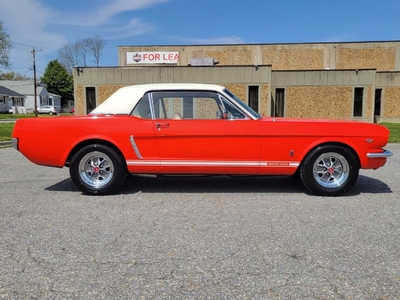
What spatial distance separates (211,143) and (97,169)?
1.76 meters

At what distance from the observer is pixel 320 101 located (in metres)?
23.0

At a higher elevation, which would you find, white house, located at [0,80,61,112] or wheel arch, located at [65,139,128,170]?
white house, located at [0,80,61,112]

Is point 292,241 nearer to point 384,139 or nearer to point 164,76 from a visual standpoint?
point 384,139

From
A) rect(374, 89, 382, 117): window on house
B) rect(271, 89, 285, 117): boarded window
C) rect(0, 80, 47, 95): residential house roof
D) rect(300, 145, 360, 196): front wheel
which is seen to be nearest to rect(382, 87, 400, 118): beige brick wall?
rect(374, 89, 382, 117): window on house

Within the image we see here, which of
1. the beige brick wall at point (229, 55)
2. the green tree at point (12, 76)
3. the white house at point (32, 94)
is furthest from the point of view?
the green tree at point (12, 76)

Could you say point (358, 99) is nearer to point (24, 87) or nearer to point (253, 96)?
point (253, 96)

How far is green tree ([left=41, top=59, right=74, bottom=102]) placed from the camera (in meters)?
68.9

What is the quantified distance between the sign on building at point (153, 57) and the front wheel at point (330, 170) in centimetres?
3097

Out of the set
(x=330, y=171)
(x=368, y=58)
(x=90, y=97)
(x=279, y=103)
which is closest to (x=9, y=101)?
(x=90, y=97)

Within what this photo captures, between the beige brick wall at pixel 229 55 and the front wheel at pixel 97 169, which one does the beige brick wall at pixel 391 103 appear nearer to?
the beige brick wall at pixel 229 55

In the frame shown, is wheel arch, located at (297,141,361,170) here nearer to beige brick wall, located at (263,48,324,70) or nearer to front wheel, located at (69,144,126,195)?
front wheel, located at (69,144,126,195)

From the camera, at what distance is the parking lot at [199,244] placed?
2.43m

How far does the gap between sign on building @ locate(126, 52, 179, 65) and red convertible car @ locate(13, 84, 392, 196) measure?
30.3 m

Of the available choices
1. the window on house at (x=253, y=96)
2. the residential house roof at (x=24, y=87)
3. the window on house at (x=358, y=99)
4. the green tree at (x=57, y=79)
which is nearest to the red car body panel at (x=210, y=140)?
the window on house at (x=253, y=96)
